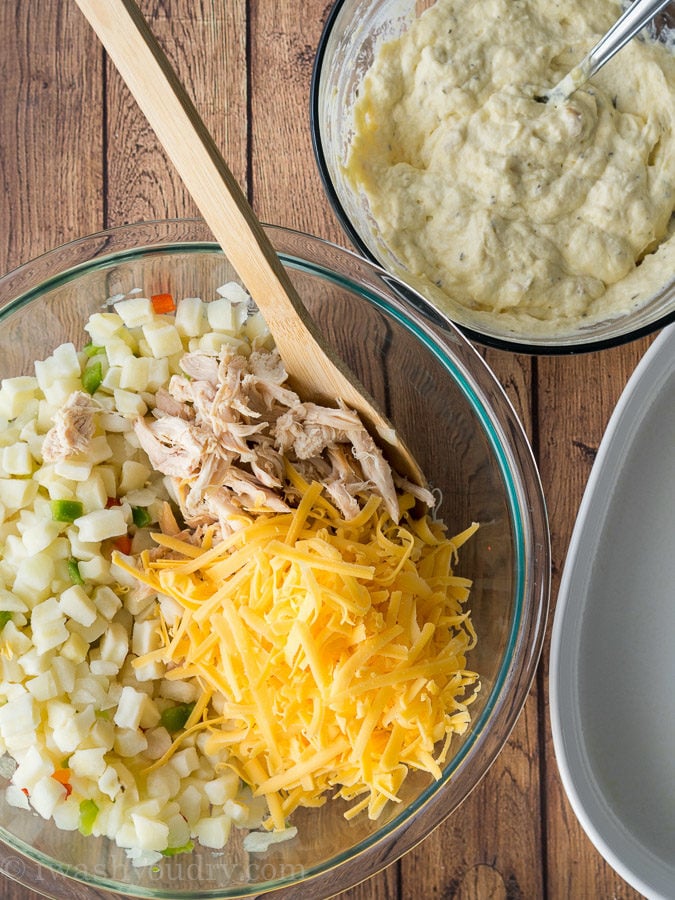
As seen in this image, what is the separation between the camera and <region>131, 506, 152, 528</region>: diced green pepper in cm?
141

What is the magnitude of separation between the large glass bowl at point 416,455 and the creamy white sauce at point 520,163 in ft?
0.44

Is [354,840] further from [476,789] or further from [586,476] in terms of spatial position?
[586,476]

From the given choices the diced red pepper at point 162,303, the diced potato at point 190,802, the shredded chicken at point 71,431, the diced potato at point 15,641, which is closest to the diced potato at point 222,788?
the diced potato at point 190,802

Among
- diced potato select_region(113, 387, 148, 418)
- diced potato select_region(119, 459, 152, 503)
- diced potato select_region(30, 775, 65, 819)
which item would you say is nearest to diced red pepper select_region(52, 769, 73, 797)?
diced potato select_region(30, 775, 65, 819)

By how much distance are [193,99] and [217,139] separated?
0.09 m

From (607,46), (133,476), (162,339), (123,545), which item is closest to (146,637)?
(123,545)

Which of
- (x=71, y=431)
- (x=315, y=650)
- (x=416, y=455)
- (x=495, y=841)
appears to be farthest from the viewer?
(x=495, y=841)

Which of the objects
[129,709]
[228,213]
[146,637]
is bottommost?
[129,709]

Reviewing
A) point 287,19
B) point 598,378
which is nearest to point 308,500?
point 598,378

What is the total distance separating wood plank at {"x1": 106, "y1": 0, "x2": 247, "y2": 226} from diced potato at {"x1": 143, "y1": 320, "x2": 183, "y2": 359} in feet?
1.15

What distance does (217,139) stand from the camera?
5.55ft

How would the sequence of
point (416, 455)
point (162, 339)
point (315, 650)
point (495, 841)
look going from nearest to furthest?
point (315, 650) < point (162, 339) < point (416, 455) < point (495, 841)

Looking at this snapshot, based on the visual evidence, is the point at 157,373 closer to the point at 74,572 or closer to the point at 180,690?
the point at 74,572

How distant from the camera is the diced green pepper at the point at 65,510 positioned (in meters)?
1.34
